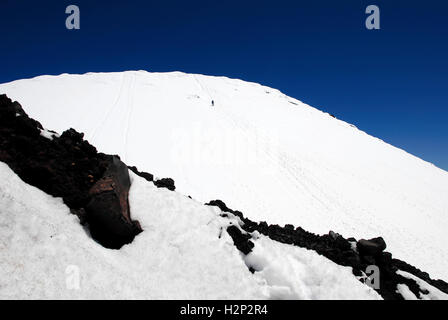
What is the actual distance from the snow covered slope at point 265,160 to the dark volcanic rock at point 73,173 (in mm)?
7223

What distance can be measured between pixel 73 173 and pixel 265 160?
1608 centimetres

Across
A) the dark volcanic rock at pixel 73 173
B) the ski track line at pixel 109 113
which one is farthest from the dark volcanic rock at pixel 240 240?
the ski track line at pixel 109 113

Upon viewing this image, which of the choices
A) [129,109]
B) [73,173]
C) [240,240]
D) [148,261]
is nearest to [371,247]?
[240,240]

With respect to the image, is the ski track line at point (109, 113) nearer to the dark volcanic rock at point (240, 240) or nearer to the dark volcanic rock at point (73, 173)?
the dark volcanic rock at point (73, 173)

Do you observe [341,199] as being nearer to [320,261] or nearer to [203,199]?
[203,199]

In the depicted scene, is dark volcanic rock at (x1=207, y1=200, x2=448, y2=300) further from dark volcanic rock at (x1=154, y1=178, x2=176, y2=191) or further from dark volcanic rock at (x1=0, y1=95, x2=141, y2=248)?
dark volcanic rock at (x1=0, y1=95, x2=141, y2=248)

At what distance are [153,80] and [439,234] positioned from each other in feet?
148

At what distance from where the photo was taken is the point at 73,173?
8.03 m

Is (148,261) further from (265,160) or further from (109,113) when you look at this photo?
(109,113)

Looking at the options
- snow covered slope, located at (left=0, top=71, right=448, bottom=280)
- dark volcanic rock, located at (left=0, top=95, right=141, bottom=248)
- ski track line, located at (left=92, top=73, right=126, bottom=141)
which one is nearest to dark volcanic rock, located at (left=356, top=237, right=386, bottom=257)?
snow covered slope, located at (left=0, top=71, right=448, bottom=280)

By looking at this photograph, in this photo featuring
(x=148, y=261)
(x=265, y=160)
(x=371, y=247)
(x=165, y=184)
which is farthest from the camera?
(x=265, y=160)

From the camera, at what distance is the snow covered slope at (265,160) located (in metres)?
15.5

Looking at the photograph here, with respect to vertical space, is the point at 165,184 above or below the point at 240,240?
above
